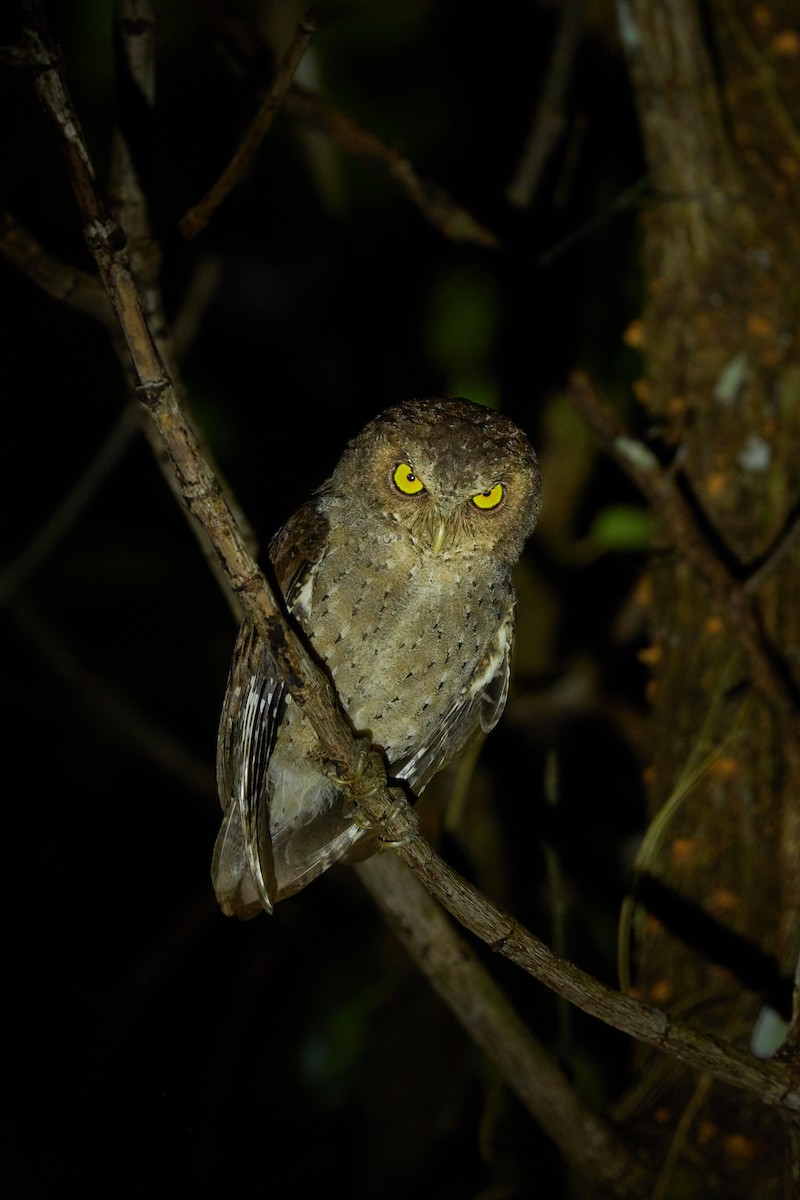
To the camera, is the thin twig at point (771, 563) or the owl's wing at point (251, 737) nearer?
the owl's wing at point (251, 737)

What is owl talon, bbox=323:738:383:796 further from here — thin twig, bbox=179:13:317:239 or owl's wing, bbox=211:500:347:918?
thin twig, bbox=179:13:317:239

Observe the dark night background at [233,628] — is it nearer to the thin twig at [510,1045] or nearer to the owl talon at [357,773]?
the thin twig at [510,1045]

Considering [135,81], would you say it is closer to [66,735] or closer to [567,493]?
[567,493]

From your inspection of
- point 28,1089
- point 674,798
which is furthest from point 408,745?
point 28,1089

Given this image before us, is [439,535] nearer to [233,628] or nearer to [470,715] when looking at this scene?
[470,715]

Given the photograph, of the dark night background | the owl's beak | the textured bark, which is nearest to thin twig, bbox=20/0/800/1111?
the owl's beak

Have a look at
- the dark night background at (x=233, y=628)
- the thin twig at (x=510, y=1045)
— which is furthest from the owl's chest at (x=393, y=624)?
the dark night background at (x=233, y=628)

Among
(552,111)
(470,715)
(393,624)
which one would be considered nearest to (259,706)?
(393,624)
